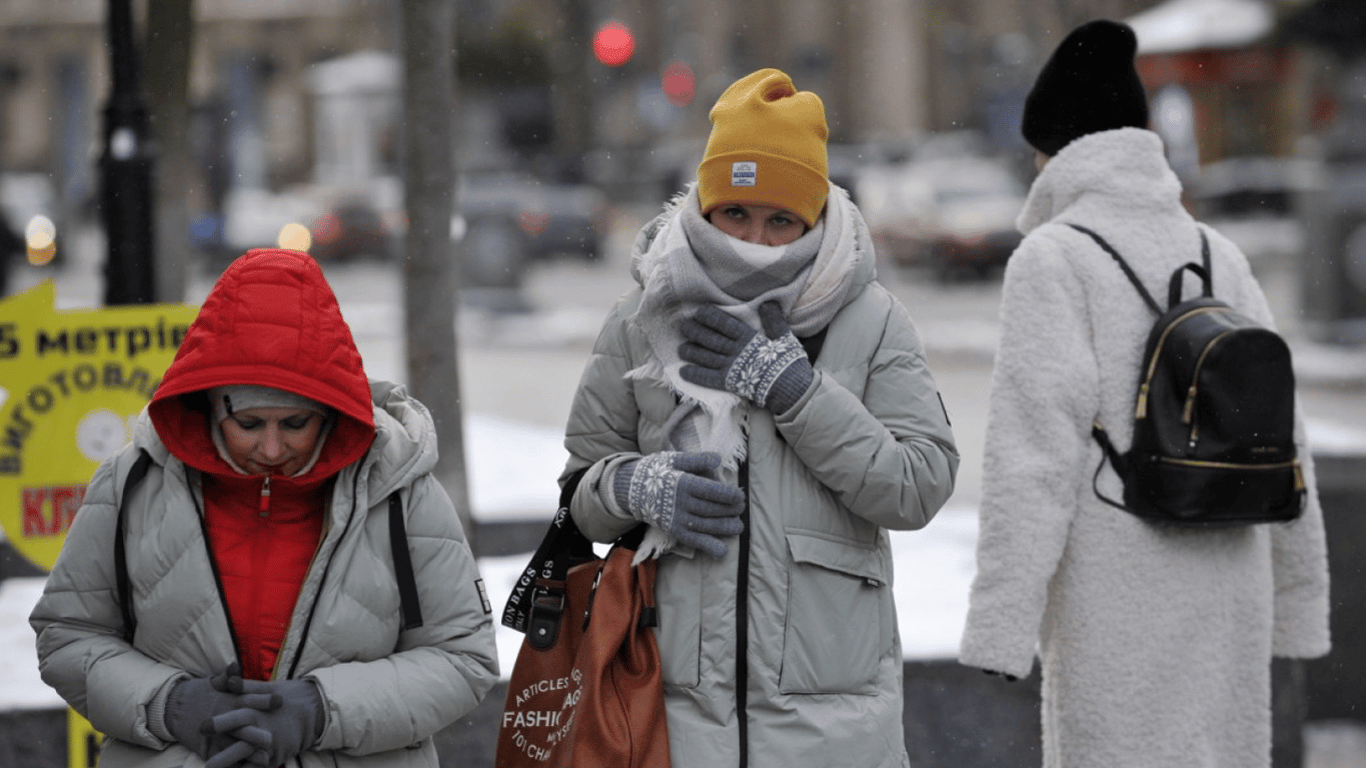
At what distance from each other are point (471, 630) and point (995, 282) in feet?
74.6

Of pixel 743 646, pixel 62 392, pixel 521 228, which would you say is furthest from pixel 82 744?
pixel 521 228

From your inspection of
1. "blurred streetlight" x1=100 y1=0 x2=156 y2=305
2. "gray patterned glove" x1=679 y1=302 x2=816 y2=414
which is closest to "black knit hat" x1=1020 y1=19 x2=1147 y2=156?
"gray patterned glove" x1=679 y1=302 x2=816 y2=414

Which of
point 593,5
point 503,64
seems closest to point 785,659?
point 593,5

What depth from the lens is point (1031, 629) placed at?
10.6 feet

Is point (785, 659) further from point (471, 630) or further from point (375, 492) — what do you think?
point (375, 492)

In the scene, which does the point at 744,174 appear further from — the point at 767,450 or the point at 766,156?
the point at 767,450

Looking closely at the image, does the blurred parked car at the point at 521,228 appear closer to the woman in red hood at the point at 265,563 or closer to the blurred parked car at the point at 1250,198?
the blurred parked car at the point at 1250,198

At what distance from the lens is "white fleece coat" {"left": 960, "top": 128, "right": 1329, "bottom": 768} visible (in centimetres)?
325

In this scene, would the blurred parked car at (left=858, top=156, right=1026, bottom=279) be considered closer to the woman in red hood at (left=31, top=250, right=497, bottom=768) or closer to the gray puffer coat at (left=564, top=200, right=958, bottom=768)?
the gray puffer coat at (left=564, top=200, right=958, bottom=768)

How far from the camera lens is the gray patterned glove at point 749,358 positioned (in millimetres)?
2674

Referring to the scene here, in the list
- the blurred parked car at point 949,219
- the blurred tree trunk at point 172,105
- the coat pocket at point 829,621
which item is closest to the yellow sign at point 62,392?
the blurred tree trunk at point 172,105

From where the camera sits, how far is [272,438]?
2.54 meters

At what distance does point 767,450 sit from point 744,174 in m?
0.49

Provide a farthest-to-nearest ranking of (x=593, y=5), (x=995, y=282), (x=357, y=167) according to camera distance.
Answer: (x=357, y=167), (x=593, y=5), (x=995, y=282)
